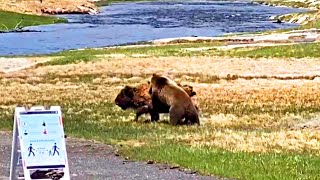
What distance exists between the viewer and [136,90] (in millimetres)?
20875

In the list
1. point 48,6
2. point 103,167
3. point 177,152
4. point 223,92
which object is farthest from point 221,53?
point 48,6

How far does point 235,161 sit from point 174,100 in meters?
5.80

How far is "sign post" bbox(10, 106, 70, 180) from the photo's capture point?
855 centimetres

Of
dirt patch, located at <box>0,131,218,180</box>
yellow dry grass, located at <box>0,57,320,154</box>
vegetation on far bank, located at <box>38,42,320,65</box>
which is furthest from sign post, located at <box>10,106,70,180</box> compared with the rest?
vegetation on far bank, located at <box>38,42,320,65</box>

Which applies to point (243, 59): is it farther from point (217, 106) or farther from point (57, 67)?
point (217, 106)

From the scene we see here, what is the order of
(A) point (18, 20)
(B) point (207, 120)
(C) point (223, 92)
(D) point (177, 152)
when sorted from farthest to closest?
(A) point (18, 20) → (C) point (223, 92) → (B) point (207, 120) → (D) point (177, 152)

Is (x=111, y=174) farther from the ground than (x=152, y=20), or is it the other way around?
(x=111, y=174)

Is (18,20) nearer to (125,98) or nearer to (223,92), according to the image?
(223,92)

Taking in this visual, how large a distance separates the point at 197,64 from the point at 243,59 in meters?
3.83

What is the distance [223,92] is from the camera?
2872cm

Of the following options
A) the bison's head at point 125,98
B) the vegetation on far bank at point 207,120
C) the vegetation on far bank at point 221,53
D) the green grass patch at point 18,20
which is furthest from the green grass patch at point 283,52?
the green grass patch at point 18,20

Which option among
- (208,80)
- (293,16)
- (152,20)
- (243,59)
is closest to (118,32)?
(152,20)

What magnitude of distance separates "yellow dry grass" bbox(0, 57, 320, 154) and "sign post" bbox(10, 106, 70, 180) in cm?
650

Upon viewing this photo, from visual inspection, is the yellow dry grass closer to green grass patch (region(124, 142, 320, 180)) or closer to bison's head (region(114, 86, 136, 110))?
green grass patch (region(124, 142, 320, 180))
